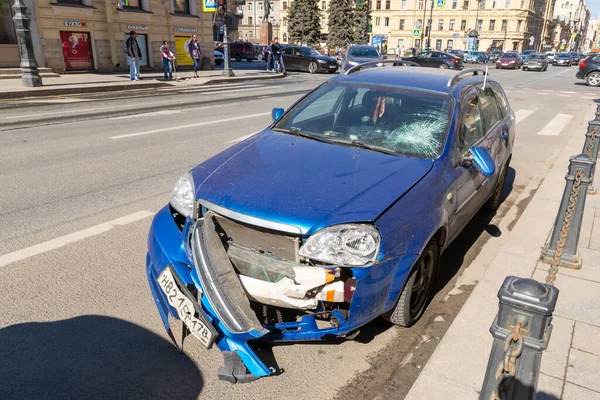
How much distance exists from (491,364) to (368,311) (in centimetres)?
99

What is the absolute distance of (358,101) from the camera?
4.33 metres

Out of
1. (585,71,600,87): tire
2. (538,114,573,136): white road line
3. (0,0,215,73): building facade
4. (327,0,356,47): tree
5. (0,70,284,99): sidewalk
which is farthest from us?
(327,0,356,47): tree

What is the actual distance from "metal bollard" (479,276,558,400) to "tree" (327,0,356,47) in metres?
74.5

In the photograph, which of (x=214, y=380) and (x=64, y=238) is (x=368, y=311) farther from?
(x=64, y=238)

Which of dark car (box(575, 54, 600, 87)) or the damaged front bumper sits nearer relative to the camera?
the damaged front bumper

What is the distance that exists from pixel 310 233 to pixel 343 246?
0.20m

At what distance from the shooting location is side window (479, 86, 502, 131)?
4859 mm

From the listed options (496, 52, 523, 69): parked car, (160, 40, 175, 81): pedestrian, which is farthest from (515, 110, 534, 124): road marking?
(496, 52, 523, 69): parked car

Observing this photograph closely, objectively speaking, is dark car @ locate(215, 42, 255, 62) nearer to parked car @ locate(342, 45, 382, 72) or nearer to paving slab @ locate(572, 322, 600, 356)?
parked car @ locate(342, 45, 382, 72)

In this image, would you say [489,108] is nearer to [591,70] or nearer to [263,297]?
[263,297]


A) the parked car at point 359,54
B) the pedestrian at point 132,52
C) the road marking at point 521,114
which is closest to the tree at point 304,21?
the parked car at point 359,54

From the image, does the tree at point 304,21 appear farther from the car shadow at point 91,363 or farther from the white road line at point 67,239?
the car shadow at point 91,363

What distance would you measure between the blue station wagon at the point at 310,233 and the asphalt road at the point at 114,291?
0.23 m

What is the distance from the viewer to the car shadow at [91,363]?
2631mm
